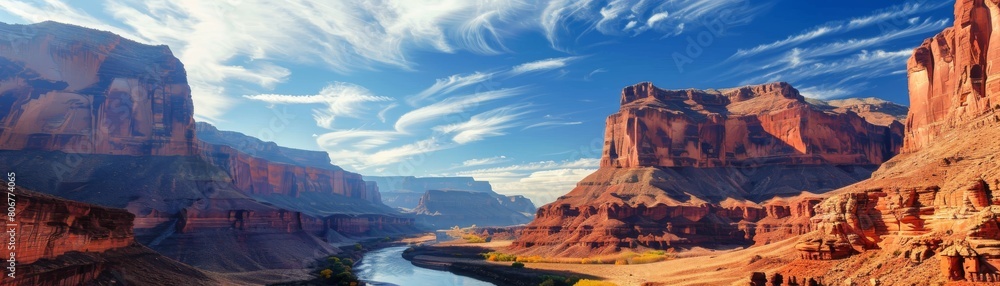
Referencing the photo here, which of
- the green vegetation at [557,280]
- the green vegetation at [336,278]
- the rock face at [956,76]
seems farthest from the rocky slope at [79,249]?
the rock face at [956,76]

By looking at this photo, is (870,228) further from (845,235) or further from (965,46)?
(965,46)

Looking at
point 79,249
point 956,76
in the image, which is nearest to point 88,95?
point 79,249

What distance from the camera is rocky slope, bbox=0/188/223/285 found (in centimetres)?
3160

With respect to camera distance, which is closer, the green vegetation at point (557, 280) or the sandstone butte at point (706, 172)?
the green vegetation at point (557, 280)

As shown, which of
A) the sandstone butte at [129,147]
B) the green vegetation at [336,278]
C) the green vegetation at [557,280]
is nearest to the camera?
the green vegetation at [557,280]

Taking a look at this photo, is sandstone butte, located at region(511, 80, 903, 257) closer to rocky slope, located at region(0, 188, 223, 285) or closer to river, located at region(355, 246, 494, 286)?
river, located at region(355, 246, 494, 286)

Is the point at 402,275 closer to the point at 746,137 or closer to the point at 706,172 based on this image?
the point at 706,172

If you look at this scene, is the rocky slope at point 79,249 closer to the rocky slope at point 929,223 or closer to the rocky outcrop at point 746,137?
the rocky slope at point 929,223

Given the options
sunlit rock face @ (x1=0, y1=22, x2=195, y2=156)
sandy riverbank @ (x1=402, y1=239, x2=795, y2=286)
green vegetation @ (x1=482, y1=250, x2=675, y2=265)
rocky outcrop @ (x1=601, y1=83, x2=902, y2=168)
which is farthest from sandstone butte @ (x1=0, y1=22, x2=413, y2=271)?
rocky outcrop @ (x1=601, y1=83, x2=902, y2=168)

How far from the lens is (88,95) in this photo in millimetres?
113812

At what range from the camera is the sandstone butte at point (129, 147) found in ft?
286

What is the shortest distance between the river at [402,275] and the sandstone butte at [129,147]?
35.6 feet

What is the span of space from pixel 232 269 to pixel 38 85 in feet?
215

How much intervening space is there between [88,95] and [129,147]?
12710 millimetres
